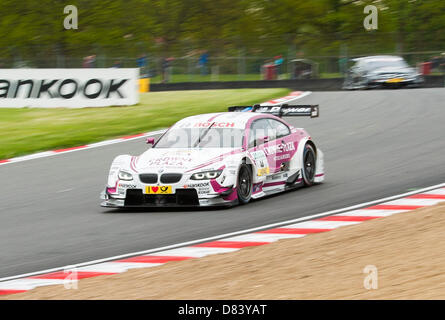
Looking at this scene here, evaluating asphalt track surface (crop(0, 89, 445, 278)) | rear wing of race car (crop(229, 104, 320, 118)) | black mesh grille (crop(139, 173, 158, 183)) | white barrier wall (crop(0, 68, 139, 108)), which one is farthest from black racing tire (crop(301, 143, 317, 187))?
white barrier wall (crop(0, 68, 139, 108))

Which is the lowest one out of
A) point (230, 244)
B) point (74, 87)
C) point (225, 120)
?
point (230, 244)

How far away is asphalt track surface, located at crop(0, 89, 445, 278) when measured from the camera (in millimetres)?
10570

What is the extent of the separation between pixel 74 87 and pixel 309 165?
1358 cm

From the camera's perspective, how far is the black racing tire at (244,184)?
1265cm

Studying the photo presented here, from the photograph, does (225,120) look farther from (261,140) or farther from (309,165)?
(309,165)

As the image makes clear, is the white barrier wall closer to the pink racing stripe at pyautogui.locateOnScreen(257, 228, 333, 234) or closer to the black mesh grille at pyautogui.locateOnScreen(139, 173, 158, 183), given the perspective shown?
the black mesh grille at pyautogui.locateOnScreen(139, 173, 158, 183)

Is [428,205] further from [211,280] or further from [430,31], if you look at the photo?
[430,31]

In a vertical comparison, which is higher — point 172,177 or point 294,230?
point 172,177

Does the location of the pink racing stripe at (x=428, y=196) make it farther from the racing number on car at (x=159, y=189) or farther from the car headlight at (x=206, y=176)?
the racing number on car at (x=159, y=189)

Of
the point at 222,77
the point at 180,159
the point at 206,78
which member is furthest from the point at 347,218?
the point at 206,78

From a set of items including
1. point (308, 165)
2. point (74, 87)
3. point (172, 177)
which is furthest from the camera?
point (74, 87)

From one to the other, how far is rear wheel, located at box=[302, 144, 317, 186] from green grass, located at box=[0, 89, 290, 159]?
7.42 m

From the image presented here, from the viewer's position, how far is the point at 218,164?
40.9 feet
